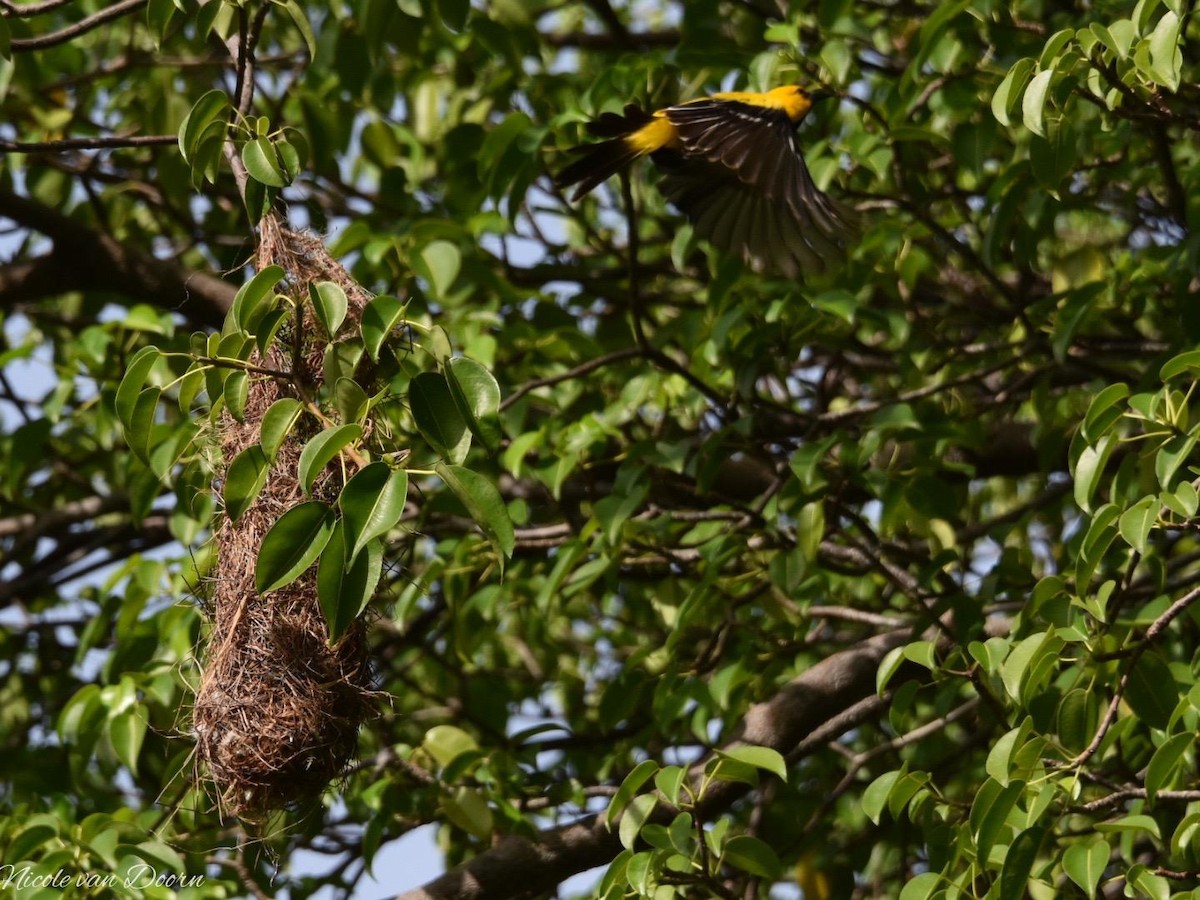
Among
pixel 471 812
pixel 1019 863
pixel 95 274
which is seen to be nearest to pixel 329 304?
pixel 1019 863

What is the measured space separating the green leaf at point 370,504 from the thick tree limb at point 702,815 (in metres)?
1.21

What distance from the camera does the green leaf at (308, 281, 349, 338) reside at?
5.15 feet

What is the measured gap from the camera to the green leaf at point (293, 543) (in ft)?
4.69

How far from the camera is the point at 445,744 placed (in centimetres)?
283

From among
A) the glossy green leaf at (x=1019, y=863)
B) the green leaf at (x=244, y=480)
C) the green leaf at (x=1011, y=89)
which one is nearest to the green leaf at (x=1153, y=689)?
the glossy green leaf at (x=1019, y=863)

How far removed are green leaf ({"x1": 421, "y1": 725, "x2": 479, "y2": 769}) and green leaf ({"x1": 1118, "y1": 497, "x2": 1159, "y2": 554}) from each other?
141 cm

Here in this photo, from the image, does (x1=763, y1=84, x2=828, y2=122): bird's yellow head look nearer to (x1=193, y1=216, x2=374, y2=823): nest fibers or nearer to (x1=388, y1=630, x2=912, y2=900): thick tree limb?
(x1=388, y1=630, x2=912, y2=900): thick tree limb

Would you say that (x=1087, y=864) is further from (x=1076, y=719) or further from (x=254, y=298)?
(x=254, y=298)

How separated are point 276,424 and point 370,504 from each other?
20cm

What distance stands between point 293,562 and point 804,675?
1.55 m

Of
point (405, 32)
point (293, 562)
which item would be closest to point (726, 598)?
point (405, 32)

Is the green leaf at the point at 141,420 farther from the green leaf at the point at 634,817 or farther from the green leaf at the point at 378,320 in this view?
the green leaf at the point at 634,817

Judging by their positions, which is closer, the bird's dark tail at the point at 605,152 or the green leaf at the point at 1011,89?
the green leaf at the point at 1011,89

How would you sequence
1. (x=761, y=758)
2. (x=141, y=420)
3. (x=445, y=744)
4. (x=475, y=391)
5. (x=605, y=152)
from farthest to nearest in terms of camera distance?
(x=605, y=152) < (x=445, y=744) < (x=761, y=758) < (x=141, y=420) < (x=475, y=391)
